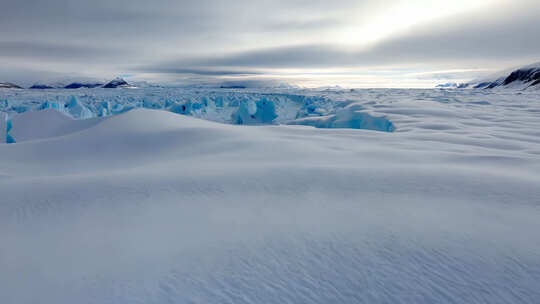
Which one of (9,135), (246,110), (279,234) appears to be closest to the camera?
(279,234)

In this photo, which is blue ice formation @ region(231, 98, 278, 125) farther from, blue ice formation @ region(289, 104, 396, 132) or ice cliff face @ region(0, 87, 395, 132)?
blue ice formation @ region(289, 104, 396, 132)

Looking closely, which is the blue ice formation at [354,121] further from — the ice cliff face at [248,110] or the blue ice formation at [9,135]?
the blue ice formation at [9,135]

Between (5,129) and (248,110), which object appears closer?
(5,129)

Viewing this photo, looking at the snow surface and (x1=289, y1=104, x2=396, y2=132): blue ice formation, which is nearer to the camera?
the snow surface

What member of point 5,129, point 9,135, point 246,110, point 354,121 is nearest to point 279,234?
point 9,135

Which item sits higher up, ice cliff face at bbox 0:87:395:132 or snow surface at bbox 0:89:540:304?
ice cliff face at bbox 0:87:395:132

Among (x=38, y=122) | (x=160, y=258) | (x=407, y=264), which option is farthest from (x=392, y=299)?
(x=38, y=122)

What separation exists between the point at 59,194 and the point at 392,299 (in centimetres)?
186

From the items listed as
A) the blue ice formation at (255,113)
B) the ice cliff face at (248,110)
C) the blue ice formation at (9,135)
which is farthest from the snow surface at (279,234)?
the blue ice formation at (255,113)

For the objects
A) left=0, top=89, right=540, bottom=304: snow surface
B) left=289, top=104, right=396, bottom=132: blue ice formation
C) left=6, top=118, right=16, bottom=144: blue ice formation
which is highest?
left=289, top=104, right=396, bottom=132: blue ice formation

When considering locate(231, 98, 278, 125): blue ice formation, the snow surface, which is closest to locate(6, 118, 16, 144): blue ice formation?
the snow surface

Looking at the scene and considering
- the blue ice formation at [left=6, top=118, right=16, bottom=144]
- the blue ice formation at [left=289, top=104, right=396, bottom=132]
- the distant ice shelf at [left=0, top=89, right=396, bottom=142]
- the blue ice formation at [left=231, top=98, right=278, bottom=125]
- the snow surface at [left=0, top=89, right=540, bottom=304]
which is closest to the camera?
the snow surface at [left=0, top=89, right=540, bottom=304]

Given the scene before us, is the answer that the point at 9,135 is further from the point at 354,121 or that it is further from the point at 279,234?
the point at 354,121

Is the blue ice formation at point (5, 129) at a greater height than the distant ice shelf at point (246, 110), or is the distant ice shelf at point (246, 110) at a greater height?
the distant ice shelf at point (246, 110)
